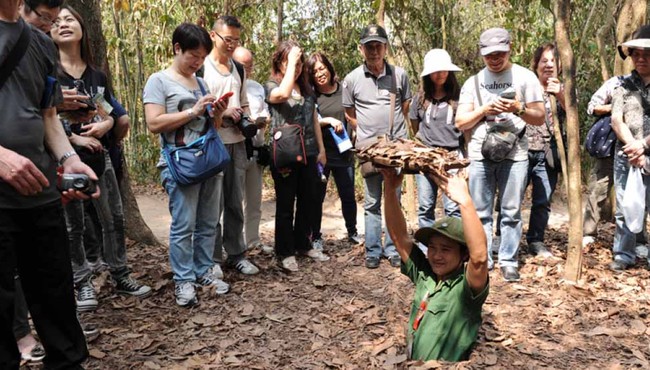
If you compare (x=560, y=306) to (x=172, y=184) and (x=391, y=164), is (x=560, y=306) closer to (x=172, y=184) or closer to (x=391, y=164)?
(x=391, y=164)

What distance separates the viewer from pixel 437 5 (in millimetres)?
9039

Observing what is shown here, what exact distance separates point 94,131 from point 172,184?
0.60 meters

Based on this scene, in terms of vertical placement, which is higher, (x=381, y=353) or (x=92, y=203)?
(x=92, y=203)

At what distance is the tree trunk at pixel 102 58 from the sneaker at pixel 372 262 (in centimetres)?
211

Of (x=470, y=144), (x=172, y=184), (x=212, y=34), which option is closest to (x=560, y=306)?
(x=470, y=144)

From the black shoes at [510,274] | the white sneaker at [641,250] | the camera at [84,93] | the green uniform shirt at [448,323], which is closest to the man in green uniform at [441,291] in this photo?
the green uniform shirt at [448,323]

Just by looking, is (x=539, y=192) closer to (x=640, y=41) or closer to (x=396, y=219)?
(x=640, y=41)

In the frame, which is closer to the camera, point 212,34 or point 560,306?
point 560,306

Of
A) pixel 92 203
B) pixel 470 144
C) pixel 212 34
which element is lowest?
pixel 92 203

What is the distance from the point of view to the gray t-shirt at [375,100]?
15.8ft

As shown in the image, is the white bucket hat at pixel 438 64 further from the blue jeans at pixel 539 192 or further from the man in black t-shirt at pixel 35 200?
the man in black t-shirt at pixel 35 200

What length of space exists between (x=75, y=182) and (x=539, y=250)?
4.08 metres

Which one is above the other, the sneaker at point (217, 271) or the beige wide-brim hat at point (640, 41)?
the beige wide-brim hat at point (640, 41)

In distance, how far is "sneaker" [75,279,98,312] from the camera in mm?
3625
